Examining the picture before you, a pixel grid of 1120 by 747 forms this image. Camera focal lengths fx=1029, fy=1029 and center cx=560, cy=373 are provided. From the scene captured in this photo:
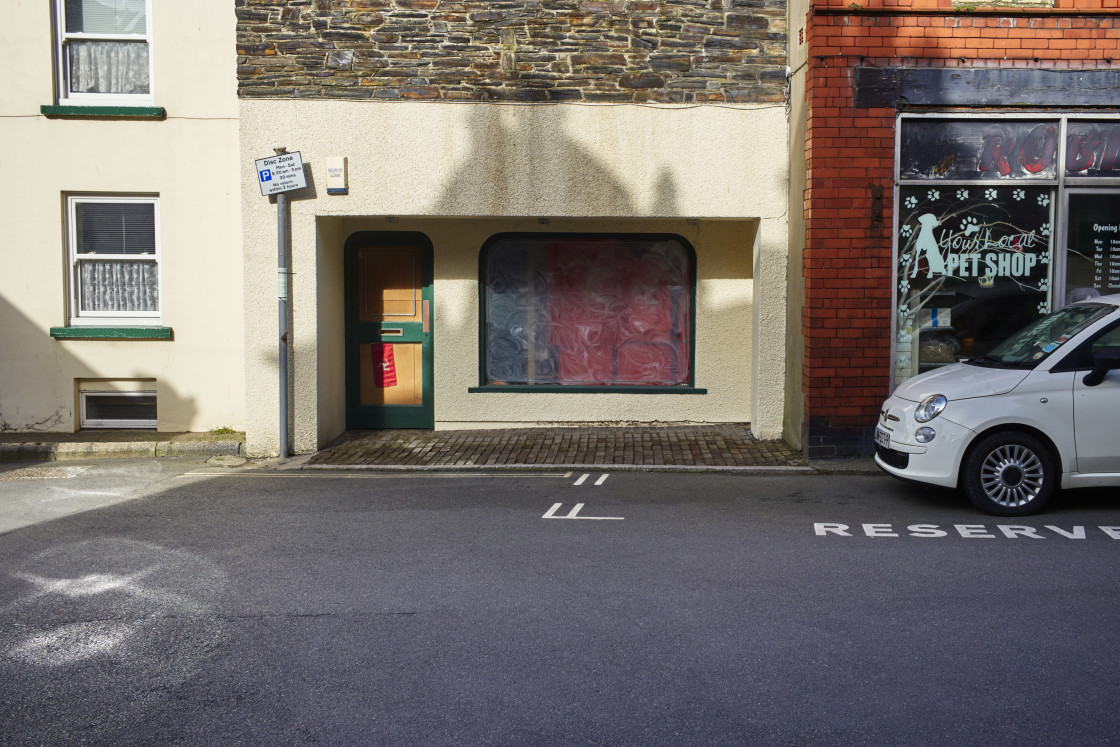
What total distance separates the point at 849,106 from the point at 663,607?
6.40 m

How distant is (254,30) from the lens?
422 inches

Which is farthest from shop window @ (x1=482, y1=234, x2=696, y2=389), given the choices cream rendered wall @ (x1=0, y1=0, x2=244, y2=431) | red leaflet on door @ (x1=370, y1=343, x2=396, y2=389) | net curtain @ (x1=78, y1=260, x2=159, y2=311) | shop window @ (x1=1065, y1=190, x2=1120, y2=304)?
shop window @ (x1=1065, y1=190, x2=1120, y2=304)

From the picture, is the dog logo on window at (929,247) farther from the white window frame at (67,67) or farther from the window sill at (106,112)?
the white window frame at (67,67)

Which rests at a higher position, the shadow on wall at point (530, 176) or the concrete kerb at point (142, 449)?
the shadow on wall at point (530, 176)

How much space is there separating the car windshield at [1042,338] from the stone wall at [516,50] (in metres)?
3.84

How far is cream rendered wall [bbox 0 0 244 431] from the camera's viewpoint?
11312 mm

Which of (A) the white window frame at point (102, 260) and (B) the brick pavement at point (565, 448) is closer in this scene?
(B) the brick pavement at point (565, 448)

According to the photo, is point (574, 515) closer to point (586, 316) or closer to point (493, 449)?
point (493, 449)

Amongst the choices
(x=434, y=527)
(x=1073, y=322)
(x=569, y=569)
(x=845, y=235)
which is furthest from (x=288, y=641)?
(x=845, y=235)

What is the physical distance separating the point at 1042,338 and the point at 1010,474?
48.8 inches

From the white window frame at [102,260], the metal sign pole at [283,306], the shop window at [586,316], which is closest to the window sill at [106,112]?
the white window frame at [102,260]

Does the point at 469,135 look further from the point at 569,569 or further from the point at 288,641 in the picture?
the point at 288,641

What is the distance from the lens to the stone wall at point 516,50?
10742mm

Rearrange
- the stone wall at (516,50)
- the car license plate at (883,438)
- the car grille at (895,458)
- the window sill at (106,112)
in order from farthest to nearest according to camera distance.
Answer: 1. the window sill at (106,112)
2. the stone wall at (516,50)
3. the car license plate at (883,438)
4. the car grille at (895,458)
